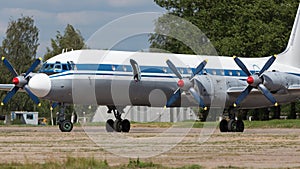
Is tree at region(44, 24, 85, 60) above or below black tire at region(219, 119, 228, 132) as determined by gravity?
above

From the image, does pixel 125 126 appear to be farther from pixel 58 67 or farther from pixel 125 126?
pixel 58 67

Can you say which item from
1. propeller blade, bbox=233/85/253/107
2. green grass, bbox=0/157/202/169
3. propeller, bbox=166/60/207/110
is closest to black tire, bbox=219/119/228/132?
propeller blade, bbox=233/85/253/107

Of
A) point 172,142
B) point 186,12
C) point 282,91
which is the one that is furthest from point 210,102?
point 186,12

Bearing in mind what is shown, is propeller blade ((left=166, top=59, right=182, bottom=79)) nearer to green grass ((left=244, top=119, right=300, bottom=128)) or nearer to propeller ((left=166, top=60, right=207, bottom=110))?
propeller ((left=166, top=60, right=207, bottom=110))

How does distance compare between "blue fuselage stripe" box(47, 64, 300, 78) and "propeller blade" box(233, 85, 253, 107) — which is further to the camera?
"propeller blade" box(233, 85, 253, 107)

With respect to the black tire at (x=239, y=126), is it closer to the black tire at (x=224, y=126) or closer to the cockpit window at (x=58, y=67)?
the black tire at (x=224, y=126)

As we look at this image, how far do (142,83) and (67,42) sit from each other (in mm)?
67780

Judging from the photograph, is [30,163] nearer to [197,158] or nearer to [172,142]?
[197,158]

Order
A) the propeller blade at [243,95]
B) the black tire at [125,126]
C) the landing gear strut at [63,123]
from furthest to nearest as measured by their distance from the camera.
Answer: the black tire at [125,126]
the propeller blade at [243,95]
the landing gear strut at [63,123]

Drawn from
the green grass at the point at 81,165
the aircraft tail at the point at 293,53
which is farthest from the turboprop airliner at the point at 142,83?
the green grass at the point at 81,165

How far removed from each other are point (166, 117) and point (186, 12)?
72.3 feet

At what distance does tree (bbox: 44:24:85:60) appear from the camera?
103750 mm

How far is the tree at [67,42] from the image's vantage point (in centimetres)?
10375

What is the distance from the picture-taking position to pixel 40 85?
3712 centimetres
